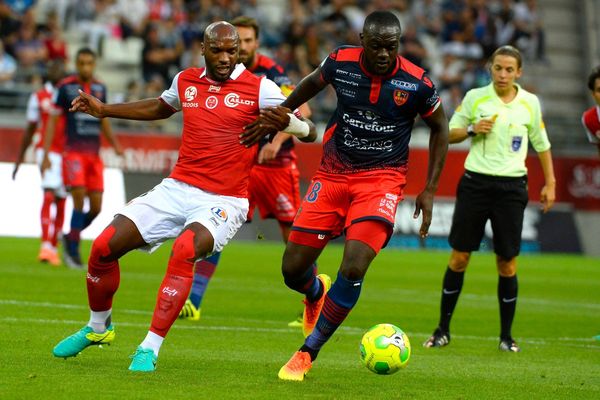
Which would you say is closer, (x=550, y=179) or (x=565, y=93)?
(x=550, y=179)

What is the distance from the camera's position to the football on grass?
7.95 metres

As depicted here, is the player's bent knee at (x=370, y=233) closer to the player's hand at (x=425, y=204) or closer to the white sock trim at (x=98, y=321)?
the player's hand at (x=425, y=204)

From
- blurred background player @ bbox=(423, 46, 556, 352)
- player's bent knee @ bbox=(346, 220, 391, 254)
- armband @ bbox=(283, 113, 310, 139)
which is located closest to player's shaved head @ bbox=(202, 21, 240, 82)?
armband @ bbox=(283, 113, 310, 139)

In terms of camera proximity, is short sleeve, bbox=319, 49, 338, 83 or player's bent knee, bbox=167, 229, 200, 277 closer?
player's bent knee, bbox=167, 229, 200, 277

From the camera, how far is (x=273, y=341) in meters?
10.1

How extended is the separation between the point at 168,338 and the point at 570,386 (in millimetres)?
3318

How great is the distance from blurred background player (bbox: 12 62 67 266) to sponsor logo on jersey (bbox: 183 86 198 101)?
8.52 metres

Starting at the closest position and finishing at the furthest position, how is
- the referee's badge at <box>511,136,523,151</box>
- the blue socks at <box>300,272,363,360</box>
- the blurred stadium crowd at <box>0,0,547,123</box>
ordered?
1. the blue socks at <box>300,272,363,360</box>
2. the referee's badge at <box>511,136,523,151</box>
3. the blurred stadium crowd at <box>0,0,547,123</box>

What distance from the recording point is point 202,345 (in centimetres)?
948

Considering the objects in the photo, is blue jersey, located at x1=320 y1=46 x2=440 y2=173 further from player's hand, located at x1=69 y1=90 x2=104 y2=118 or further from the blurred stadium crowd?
the blurred stadium crowd

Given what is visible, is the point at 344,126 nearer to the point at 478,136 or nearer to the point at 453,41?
the point at 478,136

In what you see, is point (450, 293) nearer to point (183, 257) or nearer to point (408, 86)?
point (408, 86)

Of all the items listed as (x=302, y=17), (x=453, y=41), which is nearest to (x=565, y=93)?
(x=453, y=41)

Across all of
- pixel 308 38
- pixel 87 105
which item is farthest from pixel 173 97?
pixel 308 38
